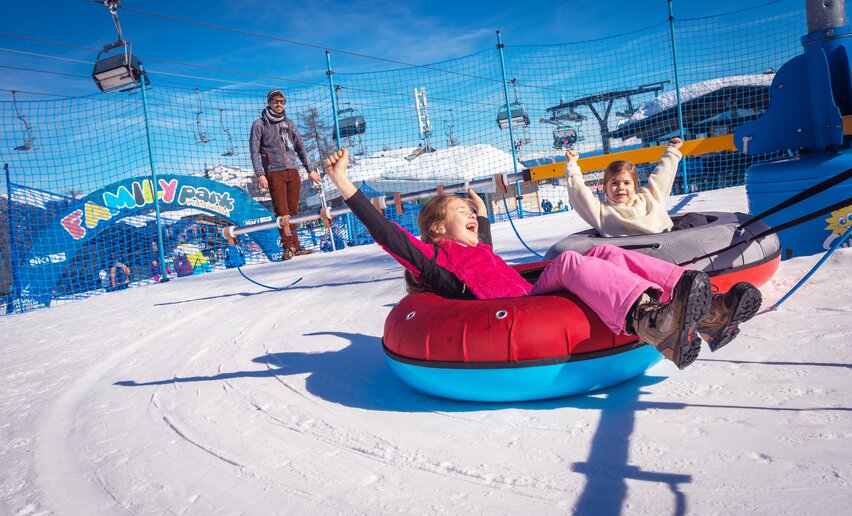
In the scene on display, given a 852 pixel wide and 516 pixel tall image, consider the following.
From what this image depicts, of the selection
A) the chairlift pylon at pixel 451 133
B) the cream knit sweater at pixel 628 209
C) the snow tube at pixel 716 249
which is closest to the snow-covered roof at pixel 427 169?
the chairlift pylon at pixel 451 133

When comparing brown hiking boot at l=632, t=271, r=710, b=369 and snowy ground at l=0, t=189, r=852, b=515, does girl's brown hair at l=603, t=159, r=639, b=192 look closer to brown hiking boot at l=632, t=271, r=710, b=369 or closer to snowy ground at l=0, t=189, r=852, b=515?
snowy ground at l=0, t=189, r=852, b=515

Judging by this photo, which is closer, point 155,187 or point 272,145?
point 272,145

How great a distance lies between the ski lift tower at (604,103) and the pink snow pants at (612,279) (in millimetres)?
8880

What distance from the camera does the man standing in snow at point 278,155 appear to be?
17.6 feet

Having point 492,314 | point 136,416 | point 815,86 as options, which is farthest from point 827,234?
point 136,416

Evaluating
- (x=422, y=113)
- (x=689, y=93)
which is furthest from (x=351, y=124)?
(x=689, y=93)

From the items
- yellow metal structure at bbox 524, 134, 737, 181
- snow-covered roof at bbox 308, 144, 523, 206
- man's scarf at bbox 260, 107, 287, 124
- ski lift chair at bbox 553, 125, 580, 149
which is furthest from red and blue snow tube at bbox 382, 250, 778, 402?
snow-covered roof at bbox 308, 144, 523, 206

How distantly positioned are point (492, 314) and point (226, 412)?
119cm

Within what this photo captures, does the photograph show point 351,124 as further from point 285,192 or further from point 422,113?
point 285,192

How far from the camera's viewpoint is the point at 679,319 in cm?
159

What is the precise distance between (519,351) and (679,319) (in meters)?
0.49

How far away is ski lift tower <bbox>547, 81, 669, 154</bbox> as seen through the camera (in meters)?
9.97

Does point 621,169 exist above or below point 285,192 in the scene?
below

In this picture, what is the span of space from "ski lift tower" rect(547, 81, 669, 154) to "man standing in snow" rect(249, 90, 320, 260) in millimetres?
6115
